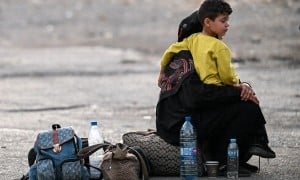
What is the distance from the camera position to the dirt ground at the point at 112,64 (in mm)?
12047

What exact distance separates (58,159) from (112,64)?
40.8 ft

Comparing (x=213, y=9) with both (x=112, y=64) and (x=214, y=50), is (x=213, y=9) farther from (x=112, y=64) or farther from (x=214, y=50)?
(x=112, y=64)

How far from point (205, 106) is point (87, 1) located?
29054 millimetres

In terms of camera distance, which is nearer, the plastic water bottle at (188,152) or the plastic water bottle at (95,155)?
the plastic water bottle at (188,152)

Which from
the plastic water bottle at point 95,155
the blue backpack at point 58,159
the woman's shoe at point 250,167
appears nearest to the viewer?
the blue backpack at point 58,159

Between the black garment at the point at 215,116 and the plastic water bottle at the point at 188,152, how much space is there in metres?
0.19

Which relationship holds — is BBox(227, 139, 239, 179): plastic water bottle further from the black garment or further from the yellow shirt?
the yellow shirt

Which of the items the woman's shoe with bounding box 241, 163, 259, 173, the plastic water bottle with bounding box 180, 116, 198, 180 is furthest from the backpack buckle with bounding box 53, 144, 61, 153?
the woman's shoe with bounding box 241, 163, 259, 173

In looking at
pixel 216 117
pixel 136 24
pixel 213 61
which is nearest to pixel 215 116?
pixel 216 117

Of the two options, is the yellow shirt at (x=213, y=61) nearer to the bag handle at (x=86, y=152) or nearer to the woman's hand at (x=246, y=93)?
Answer: the woman's hand at (x=246, y=93)

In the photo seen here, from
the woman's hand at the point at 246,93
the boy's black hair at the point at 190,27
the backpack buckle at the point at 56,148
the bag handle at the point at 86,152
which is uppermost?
the boy's black hair at the point at 190,27

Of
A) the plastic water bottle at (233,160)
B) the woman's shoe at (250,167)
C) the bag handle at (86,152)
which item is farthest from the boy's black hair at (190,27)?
the bag handle at (86,152)

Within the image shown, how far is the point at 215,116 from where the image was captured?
345 inches

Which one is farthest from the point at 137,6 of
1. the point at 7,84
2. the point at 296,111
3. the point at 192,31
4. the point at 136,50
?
the point at 192,31
